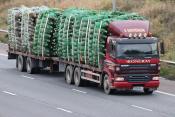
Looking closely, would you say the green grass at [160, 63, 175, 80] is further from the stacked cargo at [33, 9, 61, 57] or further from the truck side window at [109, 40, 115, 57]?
the truck side window at [109, 40, 115, 57]

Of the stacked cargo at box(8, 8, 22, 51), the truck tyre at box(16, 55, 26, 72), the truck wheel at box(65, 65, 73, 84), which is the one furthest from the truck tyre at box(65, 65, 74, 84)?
the stacked cargo at box(8, 8, 22, 51)

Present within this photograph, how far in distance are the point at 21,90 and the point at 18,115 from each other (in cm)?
732

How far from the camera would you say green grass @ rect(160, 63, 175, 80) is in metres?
34.9

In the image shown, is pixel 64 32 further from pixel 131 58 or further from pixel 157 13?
pixel 157 13

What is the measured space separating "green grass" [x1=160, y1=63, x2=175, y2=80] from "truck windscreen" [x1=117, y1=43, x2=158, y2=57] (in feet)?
17.7

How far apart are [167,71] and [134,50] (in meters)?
6.56

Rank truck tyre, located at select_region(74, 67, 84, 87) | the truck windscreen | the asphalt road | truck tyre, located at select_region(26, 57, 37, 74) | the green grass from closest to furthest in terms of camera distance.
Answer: the asphalt road
the truck windscreen
truck tyre, located at select_region(74, 67, 84, 87)
the green grass
truck tyre, located at select_region(26, 57, 37, 74)

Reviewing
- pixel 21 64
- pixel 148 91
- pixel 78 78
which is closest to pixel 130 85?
pixel 148 91

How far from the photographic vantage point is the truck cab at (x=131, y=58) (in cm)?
2912

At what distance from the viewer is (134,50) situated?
96.3 ft

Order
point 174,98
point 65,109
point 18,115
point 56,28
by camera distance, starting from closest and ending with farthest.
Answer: point 18,115 < point 65,109 < point 174,98 < point 56,28

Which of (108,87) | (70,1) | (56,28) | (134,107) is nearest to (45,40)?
(56,28)

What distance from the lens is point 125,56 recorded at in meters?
29.2

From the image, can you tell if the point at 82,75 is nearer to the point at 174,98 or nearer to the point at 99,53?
the point at 99,53
